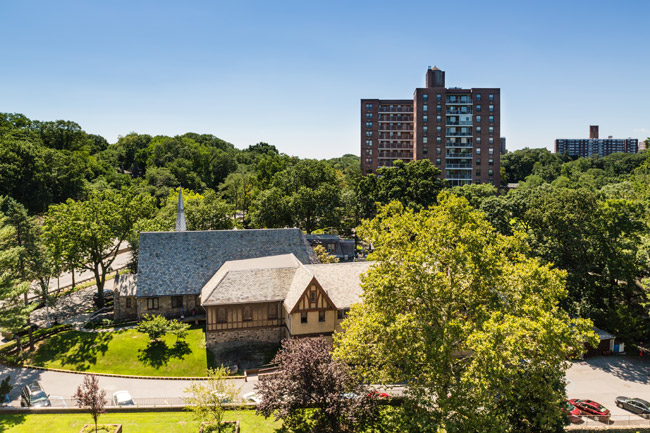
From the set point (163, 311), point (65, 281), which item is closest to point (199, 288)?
point (163, 311)

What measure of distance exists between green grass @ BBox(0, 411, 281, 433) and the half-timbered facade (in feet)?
30.9

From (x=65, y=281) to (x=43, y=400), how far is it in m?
36.6

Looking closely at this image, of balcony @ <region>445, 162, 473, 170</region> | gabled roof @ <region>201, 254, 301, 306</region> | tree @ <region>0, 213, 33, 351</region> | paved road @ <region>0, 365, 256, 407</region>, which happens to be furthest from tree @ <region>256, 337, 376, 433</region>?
balcony @ <region>445, 162, 473, 170</region>

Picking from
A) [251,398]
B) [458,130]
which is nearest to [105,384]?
[251,398]

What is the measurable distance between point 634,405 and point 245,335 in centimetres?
2991

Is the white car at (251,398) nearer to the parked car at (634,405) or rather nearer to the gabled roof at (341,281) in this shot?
the gabled roof at (341,281)

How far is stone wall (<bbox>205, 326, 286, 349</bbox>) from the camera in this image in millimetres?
36531

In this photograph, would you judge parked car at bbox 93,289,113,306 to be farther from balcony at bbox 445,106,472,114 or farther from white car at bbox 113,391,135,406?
balcony at bbox 445,106,472,114

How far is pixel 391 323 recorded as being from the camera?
22.2 m

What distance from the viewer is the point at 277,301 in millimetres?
37281

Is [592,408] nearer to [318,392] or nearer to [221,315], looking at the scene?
[318,392]

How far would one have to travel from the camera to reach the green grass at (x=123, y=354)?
111 feet

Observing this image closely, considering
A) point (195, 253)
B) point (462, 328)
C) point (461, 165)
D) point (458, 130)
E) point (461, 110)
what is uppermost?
point (461, 110)

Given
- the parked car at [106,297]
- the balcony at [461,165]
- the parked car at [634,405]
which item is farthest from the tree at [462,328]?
the balcony at [461,165]
